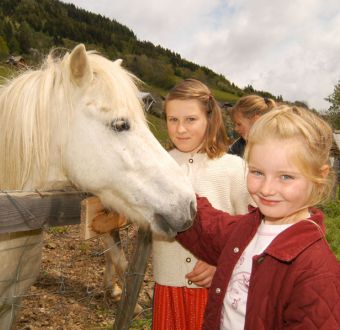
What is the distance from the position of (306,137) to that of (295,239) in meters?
0.36

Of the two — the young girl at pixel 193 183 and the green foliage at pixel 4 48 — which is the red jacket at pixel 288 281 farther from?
the green foliage at pixel 4 48

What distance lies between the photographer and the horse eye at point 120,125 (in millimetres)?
2012

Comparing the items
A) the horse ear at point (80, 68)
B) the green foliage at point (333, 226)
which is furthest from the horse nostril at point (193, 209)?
the green foliage at point (333, 226)

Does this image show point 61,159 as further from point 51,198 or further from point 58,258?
point 58,258

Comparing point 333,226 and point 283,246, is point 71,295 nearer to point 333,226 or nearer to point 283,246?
point 283,246

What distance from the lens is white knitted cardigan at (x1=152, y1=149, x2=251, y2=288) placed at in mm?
2066

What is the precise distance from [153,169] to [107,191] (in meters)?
0.31

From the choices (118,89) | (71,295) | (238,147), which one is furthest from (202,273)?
(238,147)

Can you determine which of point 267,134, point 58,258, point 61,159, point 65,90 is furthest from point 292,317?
point 58,258

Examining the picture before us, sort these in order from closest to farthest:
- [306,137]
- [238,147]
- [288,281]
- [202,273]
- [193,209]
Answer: [288,281], [306,137], [193,209], [202,273], [238,147]

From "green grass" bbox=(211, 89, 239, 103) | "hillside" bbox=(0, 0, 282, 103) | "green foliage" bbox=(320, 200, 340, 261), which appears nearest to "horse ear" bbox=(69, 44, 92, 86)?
"green foliage" bbox=(320, 200, 340, 261)

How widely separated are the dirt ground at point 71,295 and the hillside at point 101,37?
183ft

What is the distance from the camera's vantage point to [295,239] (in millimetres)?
1281

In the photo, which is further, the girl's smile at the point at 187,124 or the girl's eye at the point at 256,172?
the girl's smile at the point at 187,124
